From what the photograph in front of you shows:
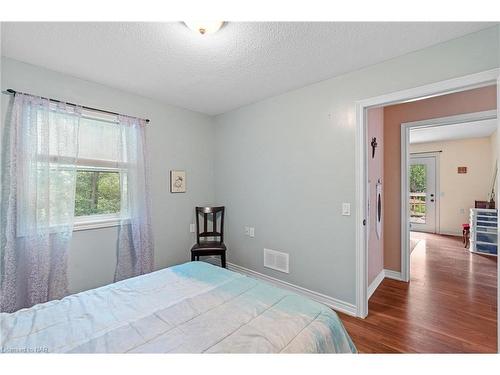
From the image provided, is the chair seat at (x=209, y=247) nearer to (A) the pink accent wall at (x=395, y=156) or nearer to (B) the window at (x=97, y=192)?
(B) the window at (x=97, y=192)

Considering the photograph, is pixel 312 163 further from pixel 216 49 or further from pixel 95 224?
pixel 95 224

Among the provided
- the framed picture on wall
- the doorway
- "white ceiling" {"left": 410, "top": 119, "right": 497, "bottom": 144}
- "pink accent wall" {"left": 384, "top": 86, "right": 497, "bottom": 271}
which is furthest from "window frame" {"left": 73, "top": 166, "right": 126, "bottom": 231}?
the doorway

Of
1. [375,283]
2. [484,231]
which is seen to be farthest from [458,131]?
[375,283]

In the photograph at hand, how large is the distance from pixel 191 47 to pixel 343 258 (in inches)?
94.3

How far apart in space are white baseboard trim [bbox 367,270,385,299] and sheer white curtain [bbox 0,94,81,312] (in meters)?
3.27

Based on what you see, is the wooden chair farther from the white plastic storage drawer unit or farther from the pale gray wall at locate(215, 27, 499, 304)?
the white plastic storage drawer unit

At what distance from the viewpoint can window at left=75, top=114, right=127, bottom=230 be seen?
2.44 m

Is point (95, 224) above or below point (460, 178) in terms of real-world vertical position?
below

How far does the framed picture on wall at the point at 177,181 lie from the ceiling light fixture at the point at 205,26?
1.94 metres

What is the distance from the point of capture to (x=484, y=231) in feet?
13.9

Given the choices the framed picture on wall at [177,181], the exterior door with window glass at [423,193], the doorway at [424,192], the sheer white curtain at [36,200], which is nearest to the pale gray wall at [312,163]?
the framed picture on wall at [177,181]

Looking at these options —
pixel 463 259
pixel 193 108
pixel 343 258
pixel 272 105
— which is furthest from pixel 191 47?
pixel 463 259

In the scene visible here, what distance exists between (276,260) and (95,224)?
2115 millimetres

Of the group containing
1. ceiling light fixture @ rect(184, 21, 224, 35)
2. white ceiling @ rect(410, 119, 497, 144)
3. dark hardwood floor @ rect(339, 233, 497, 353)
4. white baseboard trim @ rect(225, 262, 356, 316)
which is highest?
white ceiling @ rect(410, 119, 497, 144)
